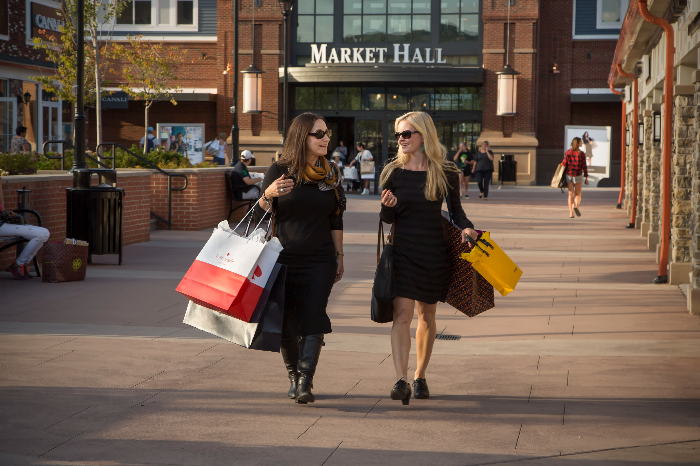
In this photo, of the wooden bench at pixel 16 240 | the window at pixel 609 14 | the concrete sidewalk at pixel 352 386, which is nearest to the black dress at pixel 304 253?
the concrete sidewalk at pixel 352 386

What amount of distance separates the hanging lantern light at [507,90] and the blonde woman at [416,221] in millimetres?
30184

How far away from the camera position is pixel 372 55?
37812 millimetres

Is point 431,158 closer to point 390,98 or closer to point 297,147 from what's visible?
point 297,147

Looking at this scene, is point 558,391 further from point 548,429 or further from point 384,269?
point 384,269

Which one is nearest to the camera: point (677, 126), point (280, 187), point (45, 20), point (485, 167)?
point (280, 187)

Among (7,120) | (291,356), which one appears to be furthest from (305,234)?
(7,120)

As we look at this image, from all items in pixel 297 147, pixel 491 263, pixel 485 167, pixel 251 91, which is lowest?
pixel 491 263

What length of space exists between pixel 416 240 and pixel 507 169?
→ 31783mm

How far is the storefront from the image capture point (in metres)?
37.6

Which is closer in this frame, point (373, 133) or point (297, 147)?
point (297, 147)

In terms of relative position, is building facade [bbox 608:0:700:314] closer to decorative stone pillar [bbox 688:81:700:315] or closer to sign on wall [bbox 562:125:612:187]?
decorative stone pillar [bbox 688:81:700:315]

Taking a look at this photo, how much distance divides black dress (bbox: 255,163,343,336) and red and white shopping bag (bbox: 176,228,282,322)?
0.22m

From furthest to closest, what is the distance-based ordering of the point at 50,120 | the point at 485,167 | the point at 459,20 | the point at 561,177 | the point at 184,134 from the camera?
the point at 184,134
the point at 459,20
the point at 50,120
the point at 485,167
the point at 561,177

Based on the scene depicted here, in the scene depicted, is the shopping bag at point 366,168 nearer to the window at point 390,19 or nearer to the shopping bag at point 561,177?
the shopping bag at point 561,177
